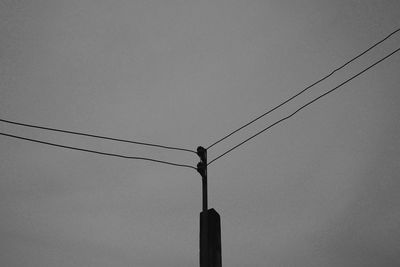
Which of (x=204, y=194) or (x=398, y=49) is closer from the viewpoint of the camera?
(x=204, y=194)

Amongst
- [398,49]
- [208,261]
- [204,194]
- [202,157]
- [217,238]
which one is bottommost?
[208,261]

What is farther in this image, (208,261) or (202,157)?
(202,157)

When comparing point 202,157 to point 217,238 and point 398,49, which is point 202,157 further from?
point 398,49

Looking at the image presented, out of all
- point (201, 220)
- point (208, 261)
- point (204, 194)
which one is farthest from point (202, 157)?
point (208, 261)

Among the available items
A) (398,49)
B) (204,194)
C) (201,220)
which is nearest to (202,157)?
(204,194)

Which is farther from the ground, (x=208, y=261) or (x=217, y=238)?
(x=217, y=238)

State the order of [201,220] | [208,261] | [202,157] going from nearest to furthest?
[208,261]
[201,220]
[202,157]

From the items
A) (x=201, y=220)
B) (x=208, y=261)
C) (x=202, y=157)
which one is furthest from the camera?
(x=202, y=157)

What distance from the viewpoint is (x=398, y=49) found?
709 centimetres

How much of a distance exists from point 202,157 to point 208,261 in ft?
7.35

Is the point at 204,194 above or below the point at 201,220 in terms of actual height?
above

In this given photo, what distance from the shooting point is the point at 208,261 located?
18.3 feet

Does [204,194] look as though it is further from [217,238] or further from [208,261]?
[208,261]

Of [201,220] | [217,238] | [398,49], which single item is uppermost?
[398,49]
